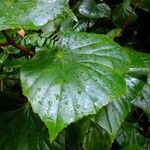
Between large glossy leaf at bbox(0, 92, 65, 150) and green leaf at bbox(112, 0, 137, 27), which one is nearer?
large glossy leaf at bbox(0, 92, 65, 150)

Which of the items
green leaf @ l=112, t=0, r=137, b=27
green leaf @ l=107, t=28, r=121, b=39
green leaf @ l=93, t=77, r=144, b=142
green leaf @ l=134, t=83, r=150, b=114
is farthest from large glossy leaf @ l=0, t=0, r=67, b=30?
green leaf @ l=112, t=0, r=137, b=27

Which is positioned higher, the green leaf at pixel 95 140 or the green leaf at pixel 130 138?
the green leaf at pixel 95 140

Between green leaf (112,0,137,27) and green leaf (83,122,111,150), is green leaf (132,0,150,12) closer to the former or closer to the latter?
green leaf (112,0,137,27)

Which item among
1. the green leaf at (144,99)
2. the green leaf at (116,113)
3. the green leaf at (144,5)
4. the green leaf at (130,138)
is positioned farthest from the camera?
the green leaf at (144,5)

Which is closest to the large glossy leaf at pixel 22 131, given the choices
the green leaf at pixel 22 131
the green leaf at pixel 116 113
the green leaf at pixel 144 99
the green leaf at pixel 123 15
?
the green leaf at pixel 22 131

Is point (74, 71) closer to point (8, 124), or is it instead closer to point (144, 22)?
point (8, 124)

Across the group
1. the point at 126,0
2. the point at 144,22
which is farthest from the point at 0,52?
the point at 144,22

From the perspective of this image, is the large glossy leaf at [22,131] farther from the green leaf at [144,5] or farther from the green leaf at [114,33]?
the green leaf at [144,5]
